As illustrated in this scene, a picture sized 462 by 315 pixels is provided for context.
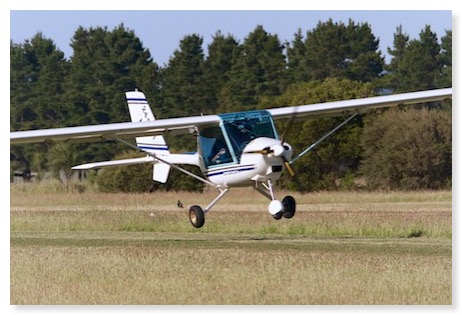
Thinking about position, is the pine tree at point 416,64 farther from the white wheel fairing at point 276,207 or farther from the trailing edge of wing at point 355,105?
the white wheel fairing at point 276,207

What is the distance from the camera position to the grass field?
1326 centimetres

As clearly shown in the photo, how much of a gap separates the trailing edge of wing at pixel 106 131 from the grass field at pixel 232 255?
1580 millimetres

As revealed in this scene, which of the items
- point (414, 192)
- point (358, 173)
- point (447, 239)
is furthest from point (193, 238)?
point (358, 173)

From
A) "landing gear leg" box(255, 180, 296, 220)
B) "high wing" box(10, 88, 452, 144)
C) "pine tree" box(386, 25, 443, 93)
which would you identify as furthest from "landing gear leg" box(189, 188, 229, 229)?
"pine tree" box(386, 25, 443, 93)

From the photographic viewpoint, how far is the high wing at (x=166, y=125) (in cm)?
1759

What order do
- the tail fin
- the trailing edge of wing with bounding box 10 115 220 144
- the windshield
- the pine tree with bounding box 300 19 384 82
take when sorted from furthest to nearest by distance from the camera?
the pine tree with bounding box 300 19 384 82 < the tail fin < the windshield < the trailing edge of wing with bounding box 10 115 220 144

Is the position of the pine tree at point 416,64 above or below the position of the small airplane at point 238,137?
above

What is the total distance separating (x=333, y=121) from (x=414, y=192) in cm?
520

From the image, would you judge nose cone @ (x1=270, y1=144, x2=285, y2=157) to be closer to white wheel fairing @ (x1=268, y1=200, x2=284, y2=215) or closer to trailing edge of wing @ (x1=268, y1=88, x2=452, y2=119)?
white wheel fairing @ (x1=268, y1=200, x2=284, y2=215)

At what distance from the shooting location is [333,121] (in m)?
33.4

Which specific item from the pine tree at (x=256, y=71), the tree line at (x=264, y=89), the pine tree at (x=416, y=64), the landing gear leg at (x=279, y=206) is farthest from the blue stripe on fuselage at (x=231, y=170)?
the pine tree at (x=416, y=64)

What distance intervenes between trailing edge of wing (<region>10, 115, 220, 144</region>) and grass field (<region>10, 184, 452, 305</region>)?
1.58 meters

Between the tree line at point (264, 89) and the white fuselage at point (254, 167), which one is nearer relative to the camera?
the white fuselage at point (254, 167)

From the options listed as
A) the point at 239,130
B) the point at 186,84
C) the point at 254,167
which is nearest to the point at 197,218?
the point at 254,167
